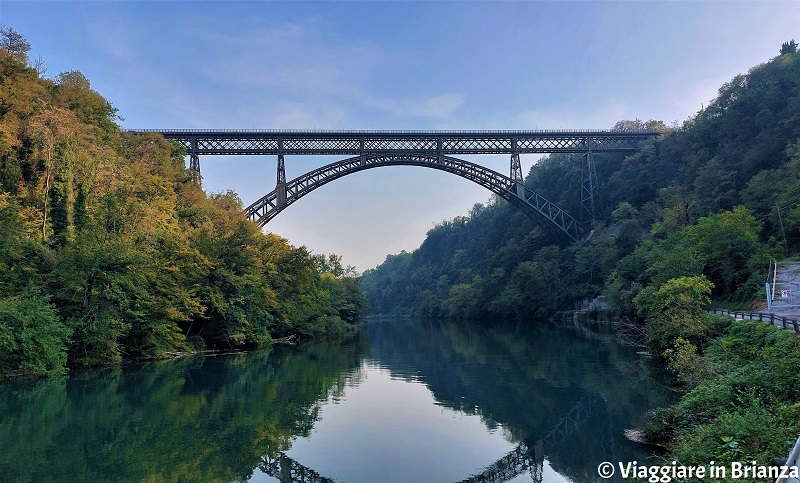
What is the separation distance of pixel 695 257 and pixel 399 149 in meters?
26.0

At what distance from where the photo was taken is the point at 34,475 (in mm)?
8188

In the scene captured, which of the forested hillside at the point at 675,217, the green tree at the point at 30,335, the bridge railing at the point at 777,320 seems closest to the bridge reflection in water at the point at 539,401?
the bridge railing at the point at 777,320

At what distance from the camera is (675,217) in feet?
111

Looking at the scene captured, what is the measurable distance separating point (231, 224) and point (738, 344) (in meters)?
26.6

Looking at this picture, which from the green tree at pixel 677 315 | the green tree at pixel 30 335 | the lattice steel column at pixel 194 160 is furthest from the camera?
the lattice steel column at pixel 194 160

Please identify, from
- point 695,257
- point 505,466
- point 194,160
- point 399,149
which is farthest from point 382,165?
point 505,466

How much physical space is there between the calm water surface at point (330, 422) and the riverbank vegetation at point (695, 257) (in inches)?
69.1

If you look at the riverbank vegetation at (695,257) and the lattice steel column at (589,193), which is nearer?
the riverbank vegetation at (695,257)

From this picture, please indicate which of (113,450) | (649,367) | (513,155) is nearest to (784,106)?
(513,155)

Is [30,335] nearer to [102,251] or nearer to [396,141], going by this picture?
[102,251]

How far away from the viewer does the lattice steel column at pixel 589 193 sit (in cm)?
4847

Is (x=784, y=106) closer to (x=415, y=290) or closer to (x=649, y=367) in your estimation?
(x=649, y=367)

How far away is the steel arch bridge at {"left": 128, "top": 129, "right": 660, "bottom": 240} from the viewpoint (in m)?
41.5

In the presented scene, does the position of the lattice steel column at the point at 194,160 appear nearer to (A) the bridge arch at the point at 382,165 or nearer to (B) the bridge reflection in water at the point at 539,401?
(A) the bridge arch at the point at 382,165
